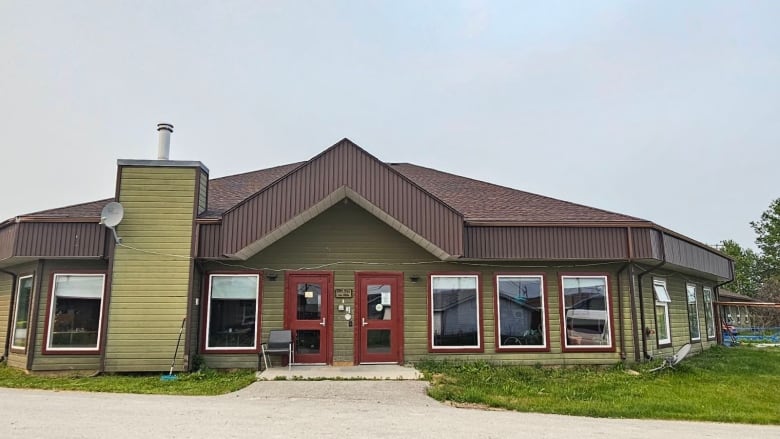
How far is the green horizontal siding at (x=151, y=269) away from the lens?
31.6 feet

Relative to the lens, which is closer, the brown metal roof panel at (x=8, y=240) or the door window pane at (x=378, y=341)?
the brown metal roof panel at (x=8, y=240)

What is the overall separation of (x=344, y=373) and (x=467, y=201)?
5126 mm

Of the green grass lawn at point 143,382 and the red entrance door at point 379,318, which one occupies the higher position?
the red entrance door at point 379,318

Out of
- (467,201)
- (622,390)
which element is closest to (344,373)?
(622,390)

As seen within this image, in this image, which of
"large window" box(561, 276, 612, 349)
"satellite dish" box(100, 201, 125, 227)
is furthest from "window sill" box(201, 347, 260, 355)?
"large window" box(561, 276, 612, 349)

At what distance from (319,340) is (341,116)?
40.8ft

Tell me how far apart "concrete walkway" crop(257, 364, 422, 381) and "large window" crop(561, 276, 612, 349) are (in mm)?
3513

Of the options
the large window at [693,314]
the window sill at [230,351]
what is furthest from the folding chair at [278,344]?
the large window at [693,314]

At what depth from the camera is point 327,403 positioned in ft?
23.9

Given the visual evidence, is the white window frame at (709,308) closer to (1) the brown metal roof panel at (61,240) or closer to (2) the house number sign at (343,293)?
(2) the house number sign at (343,293)

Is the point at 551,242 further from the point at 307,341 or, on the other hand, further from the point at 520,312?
the point at 307,341

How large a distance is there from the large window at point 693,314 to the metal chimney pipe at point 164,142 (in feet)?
44.8

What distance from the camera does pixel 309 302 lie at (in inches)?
420

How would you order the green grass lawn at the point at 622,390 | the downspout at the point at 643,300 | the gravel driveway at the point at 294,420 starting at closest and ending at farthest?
the gravel driveway at the point at 294,420 → the green grass lawn at the point at 622,390 → the downspout at the point at 643,300
